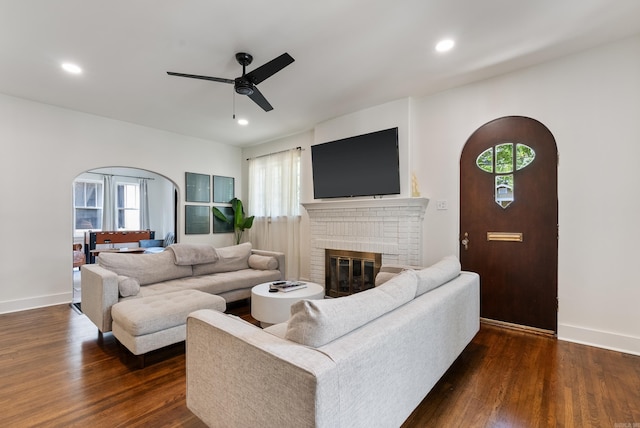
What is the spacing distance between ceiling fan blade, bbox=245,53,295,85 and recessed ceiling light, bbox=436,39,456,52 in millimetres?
1309

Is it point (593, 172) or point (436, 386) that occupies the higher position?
point (593, 172)

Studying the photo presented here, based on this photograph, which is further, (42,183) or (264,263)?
(264,263)

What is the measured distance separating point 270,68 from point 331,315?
2150 mm

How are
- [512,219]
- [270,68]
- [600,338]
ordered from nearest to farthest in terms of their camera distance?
[270,68] → [600,338] → [512,219]

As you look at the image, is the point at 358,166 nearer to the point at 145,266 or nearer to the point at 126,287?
the point at 145,266

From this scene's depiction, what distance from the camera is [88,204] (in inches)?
297

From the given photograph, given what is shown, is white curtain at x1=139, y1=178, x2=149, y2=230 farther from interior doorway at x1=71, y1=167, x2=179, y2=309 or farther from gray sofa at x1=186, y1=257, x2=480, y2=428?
gray sofa at x1=186, y1=257, x2=480, y2=428

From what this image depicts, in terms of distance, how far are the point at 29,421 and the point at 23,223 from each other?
3179 millimetres

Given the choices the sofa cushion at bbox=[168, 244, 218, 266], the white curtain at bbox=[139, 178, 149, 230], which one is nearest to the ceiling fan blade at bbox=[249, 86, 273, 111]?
the sofa cushion at bbox=[168, 244, 218, 266]

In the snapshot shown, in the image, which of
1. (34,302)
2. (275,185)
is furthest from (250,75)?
(34,302)

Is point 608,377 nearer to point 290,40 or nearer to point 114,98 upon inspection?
point 290,40

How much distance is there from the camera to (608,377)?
214cm

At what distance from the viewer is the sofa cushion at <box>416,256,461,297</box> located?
191 cm

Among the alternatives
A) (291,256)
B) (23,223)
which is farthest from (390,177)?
(23,223)
